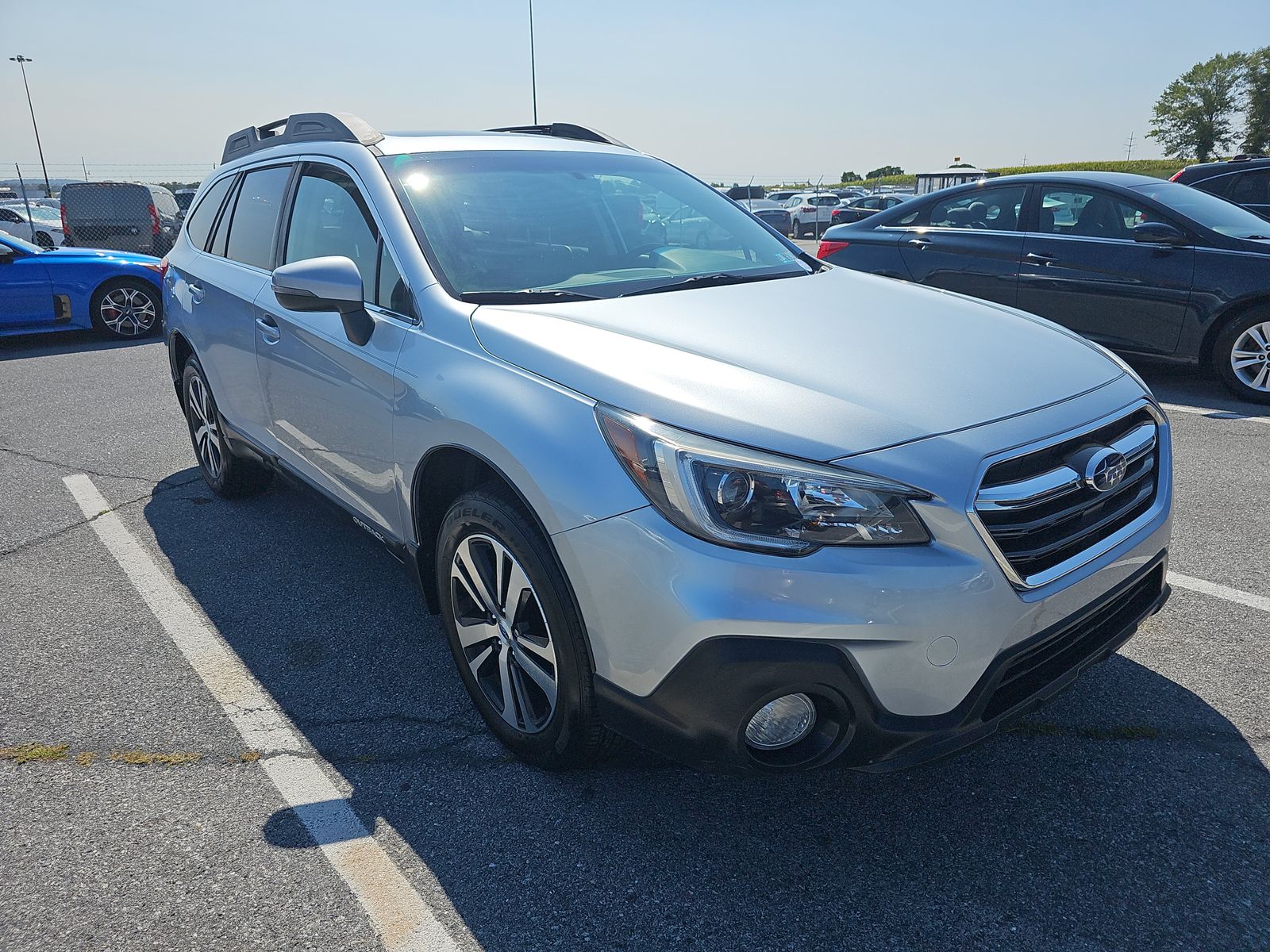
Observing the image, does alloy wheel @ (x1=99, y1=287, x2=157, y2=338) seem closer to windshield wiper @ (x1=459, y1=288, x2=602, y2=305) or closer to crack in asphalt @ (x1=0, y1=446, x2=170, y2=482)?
crack in asphalt @ (x1=0, y1=446, x2=170, y2=482)

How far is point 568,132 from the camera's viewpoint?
434 cm

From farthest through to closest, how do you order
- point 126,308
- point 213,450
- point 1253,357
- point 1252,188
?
point 126,308 → point 1252,188 → point 1253,357 → point 213,450

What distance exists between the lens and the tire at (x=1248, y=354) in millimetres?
6312

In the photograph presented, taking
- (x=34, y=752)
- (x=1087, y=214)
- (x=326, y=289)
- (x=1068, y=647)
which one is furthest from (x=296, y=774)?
(x=1087, y=214)

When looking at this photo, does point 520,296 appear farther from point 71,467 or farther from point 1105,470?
point 71,467

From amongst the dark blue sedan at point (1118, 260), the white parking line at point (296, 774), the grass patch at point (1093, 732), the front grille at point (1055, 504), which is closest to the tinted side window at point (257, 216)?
the white parking line at point (296, 774)

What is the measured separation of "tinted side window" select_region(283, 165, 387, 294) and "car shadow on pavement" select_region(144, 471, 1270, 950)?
144 cm

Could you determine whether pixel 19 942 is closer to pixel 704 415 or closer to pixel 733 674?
pixel 733 674

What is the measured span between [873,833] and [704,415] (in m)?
1.17

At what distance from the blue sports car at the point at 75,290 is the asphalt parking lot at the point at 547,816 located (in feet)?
25.5

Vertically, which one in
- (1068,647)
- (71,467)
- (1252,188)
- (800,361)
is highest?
(1252,188)

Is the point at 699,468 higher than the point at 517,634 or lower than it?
higher

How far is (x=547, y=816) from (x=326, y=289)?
1.64 meters

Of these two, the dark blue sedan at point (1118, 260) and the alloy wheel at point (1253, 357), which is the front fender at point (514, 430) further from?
the alloy wheel at point (1253, 357)
